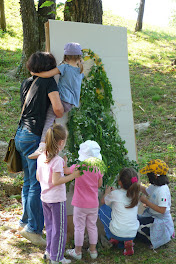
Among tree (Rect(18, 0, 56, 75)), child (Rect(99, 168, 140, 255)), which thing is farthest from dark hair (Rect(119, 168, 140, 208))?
tree (Rect(18, 0, 56, 75))

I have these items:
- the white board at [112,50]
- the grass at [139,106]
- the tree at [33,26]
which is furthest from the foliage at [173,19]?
the white board at [112,50]

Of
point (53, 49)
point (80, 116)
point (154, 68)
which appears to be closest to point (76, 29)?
point (53, 49)

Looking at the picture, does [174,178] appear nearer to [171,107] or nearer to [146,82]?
[171,107]

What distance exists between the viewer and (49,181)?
2965mm

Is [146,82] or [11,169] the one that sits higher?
[11,169]

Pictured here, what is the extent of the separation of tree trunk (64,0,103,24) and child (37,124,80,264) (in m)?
2.82

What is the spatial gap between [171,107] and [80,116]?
213 inches

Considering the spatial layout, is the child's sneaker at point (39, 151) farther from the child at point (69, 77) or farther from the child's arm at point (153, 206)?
the child's arm at point (153, 206)

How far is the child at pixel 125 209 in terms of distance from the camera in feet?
11.1

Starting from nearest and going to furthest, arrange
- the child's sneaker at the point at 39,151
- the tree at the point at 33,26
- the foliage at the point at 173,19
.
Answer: the child's sneaker at the point at 39,151
the tree at the point at 33,26
the foliage at the point at 173,19

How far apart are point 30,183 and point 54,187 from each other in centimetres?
50

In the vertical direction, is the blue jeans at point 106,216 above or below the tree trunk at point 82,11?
below

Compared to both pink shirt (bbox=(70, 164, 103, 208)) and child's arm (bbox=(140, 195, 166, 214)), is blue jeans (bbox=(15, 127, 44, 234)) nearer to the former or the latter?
pink shirt (bbox=(70, 164, 103, 208))

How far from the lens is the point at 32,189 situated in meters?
3.37
